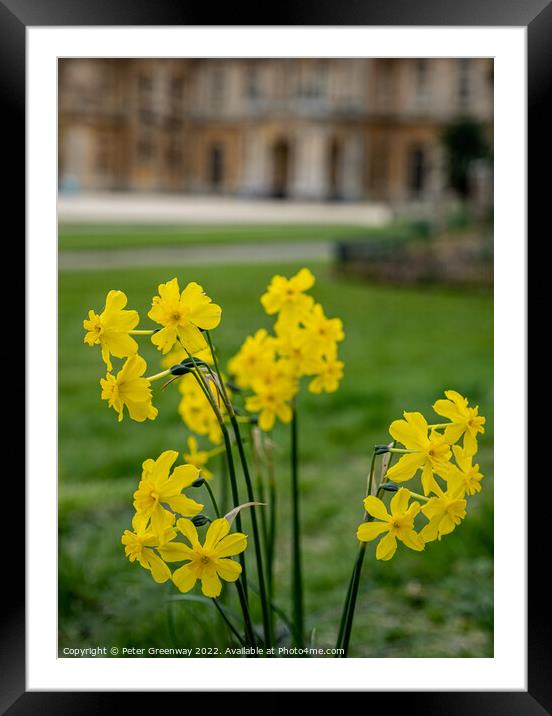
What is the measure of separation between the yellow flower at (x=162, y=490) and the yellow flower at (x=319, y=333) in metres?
0.23

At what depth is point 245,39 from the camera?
72 centimetres

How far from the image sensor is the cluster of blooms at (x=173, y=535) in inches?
25.1

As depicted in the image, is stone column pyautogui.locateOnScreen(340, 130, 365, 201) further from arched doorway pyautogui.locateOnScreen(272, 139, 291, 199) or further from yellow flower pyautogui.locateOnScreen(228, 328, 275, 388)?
yellow flower pyautogui.locateOnScreen(228, 328, 275, 388)

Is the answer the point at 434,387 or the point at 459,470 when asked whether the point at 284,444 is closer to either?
the point at 434,387

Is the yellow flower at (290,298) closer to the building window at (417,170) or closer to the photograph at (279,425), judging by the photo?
the photograph at (279,425)

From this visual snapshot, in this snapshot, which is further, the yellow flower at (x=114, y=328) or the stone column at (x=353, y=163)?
the stone column at (x=353, y=163)

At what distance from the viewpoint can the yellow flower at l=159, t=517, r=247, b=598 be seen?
2.10 feet

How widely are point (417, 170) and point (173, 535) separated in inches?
485

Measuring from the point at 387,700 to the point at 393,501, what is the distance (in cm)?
18

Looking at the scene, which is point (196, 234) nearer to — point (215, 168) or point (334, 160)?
point (215, 168)

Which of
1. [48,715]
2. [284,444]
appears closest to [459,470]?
[48,715]

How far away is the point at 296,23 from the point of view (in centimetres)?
70

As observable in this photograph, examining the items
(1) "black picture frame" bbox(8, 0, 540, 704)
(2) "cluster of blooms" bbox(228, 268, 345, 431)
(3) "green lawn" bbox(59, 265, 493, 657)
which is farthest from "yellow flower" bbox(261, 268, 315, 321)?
(3) "green lawn" bbox(59, 265, 493, 657)

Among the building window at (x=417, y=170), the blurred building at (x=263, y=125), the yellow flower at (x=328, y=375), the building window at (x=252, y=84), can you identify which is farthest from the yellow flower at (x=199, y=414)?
the building window at (x=252, y=84)
